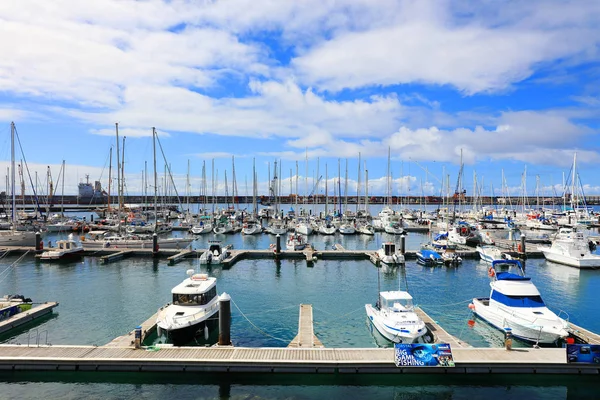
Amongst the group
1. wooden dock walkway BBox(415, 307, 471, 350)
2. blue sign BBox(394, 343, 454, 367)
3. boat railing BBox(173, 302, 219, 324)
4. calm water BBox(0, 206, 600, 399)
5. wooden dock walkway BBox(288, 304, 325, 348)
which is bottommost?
calm water BBox(0, 206, 600, 399)

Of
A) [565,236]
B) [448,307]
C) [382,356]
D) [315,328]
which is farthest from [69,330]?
[565,236]

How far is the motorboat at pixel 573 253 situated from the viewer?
166 feet

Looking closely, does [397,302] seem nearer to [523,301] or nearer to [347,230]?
[523,301]

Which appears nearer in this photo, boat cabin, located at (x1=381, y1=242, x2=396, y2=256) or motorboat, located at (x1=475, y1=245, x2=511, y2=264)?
motorboat, located at (x1=475, y1=245, x2=511, y2=264)

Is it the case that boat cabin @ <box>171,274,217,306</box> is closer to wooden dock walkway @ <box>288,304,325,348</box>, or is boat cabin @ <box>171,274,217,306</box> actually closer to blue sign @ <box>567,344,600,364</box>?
wooden dock walkway @ <box>288,304,325,348</box>

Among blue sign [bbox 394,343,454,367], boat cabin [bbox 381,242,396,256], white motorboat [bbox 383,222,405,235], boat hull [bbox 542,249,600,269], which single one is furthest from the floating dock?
white motorboat [bbox 383,222,405,235]

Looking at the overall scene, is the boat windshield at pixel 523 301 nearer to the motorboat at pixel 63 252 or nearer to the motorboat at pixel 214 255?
the motorboat at pixel 214 255

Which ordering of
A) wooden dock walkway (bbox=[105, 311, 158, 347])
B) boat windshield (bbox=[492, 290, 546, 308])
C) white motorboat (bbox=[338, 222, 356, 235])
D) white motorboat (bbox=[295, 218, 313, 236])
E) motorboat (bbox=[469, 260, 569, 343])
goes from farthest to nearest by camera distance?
white motorboat (bbox=[338, 222, 356, 235]) < white motorboat (bbox=[295, 218, 313, 236]) < boat windshield (bbox=[492, 290, 546, 308]) < motorboat (bbox=[469, 260, 569, 343]) < wooden dock walkway (bbox=[105, 311, 158, 347])

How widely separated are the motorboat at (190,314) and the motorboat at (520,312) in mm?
18969

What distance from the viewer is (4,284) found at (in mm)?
42656

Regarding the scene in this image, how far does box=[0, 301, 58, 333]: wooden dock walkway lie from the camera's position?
87.8ft

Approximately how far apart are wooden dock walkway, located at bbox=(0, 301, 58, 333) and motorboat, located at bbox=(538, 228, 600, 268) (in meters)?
56.7

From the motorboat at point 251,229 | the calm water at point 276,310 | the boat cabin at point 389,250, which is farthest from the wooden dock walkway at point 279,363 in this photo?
the motorboat at point 251,229

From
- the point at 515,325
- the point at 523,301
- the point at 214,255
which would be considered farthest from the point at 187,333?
the point at 214,255
